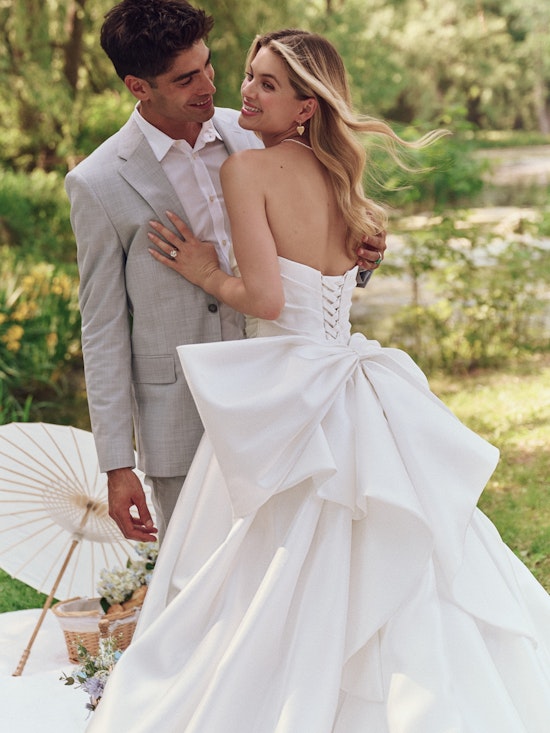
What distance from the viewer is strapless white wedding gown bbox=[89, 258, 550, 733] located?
2168 mm

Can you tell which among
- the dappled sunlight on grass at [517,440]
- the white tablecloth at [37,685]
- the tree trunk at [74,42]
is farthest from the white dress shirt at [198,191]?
the tree trunk at [74,42]

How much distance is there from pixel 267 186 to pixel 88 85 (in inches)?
314

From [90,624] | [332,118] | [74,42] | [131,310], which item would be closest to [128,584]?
[90,624]

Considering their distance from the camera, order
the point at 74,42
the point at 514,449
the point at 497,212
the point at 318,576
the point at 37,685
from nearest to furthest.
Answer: the point at 318,576, the point at 37,685, the point at 514,449, the point at 74,42, the point at 497,212

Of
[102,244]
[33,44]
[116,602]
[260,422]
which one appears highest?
[33,44]

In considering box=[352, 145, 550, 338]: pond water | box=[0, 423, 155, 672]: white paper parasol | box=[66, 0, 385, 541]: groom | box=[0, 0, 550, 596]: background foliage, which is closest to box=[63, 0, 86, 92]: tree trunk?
box=[0, 0, 550, 596]: background foliage

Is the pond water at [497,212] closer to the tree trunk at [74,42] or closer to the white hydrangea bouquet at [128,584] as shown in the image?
the tree trunk at [74,42]

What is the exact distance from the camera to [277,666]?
2215 mm

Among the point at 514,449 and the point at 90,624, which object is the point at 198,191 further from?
the point at 514,449

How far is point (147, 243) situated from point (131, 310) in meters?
0.21

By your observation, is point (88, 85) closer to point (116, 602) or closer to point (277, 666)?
point (116, 602)

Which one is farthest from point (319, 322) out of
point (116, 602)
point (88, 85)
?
point (88, 85)

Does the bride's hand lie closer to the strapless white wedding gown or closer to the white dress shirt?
the white dress shirt

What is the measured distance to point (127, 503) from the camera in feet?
8.13
